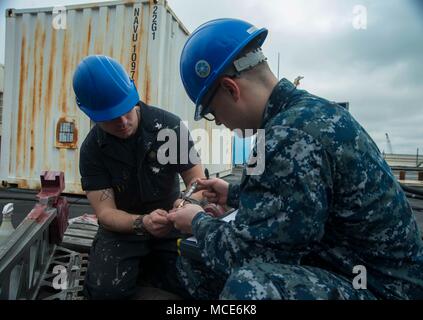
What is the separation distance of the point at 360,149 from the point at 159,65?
12.3 ft

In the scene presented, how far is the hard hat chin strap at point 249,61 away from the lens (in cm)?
144

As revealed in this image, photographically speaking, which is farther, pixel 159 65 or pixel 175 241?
pixel 159 65

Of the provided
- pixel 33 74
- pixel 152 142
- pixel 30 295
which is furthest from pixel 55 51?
pixel 30 295

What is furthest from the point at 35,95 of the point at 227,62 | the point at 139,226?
the point at 227,62

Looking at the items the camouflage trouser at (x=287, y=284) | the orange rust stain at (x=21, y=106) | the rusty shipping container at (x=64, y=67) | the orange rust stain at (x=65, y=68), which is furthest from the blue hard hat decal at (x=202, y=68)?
the orange rust stain at (x=21, y=106)

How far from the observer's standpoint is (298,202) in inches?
47.2

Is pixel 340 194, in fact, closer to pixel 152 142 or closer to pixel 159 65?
pixel 152 142

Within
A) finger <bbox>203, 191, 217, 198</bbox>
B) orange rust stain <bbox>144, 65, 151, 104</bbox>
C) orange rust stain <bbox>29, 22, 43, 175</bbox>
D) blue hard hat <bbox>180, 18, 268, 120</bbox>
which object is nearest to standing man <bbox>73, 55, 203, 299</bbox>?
finger <bbox>203, 191, 217, 198</bbox>

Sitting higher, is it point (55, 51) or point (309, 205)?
point (55, 51)

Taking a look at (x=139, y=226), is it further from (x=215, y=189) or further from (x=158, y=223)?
(x=215, y=189)

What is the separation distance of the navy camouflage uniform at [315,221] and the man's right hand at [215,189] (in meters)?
0.69

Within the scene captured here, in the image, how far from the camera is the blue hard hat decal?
1.47 m

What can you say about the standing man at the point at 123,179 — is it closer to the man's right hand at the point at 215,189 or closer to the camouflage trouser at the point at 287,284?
the man's right hand at the point at 215,189
